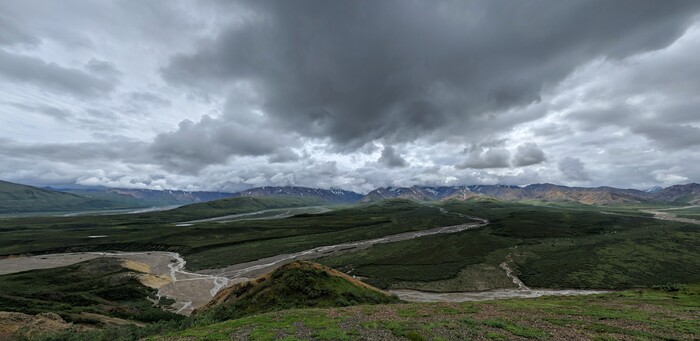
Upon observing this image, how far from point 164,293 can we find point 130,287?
24.7 ft

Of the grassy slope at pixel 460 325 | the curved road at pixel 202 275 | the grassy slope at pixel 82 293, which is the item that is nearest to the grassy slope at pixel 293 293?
the grassy slope at pixel 460 325

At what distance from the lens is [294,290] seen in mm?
44500

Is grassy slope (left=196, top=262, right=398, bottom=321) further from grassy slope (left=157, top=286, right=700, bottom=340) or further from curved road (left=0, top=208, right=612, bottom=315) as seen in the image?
curved road (left=0, top=208, right=612, bottom=315)

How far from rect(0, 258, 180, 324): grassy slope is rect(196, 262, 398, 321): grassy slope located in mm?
11030

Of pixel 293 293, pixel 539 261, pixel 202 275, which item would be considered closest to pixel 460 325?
Result: pixel 293 293

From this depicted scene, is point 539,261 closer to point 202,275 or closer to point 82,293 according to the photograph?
point 202,275

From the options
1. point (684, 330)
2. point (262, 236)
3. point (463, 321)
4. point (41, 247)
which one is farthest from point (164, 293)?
point (41, 247)

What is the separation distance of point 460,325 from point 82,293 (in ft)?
240

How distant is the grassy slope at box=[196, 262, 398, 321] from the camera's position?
4101 cm

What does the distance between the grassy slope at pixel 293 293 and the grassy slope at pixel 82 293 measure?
11030mm

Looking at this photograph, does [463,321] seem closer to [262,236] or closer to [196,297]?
[196,297]

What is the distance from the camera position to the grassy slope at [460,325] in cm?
2364

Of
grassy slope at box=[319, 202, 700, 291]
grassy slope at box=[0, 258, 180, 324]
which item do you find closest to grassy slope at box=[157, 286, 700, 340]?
grassy slope at box=[0, 258, 180, 324]

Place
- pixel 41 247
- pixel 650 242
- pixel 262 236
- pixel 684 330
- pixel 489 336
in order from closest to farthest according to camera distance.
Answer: pixel 489 336 → pixel 684 330 → pixel 650 242 → pixel 41 247 → pixel 262 236
